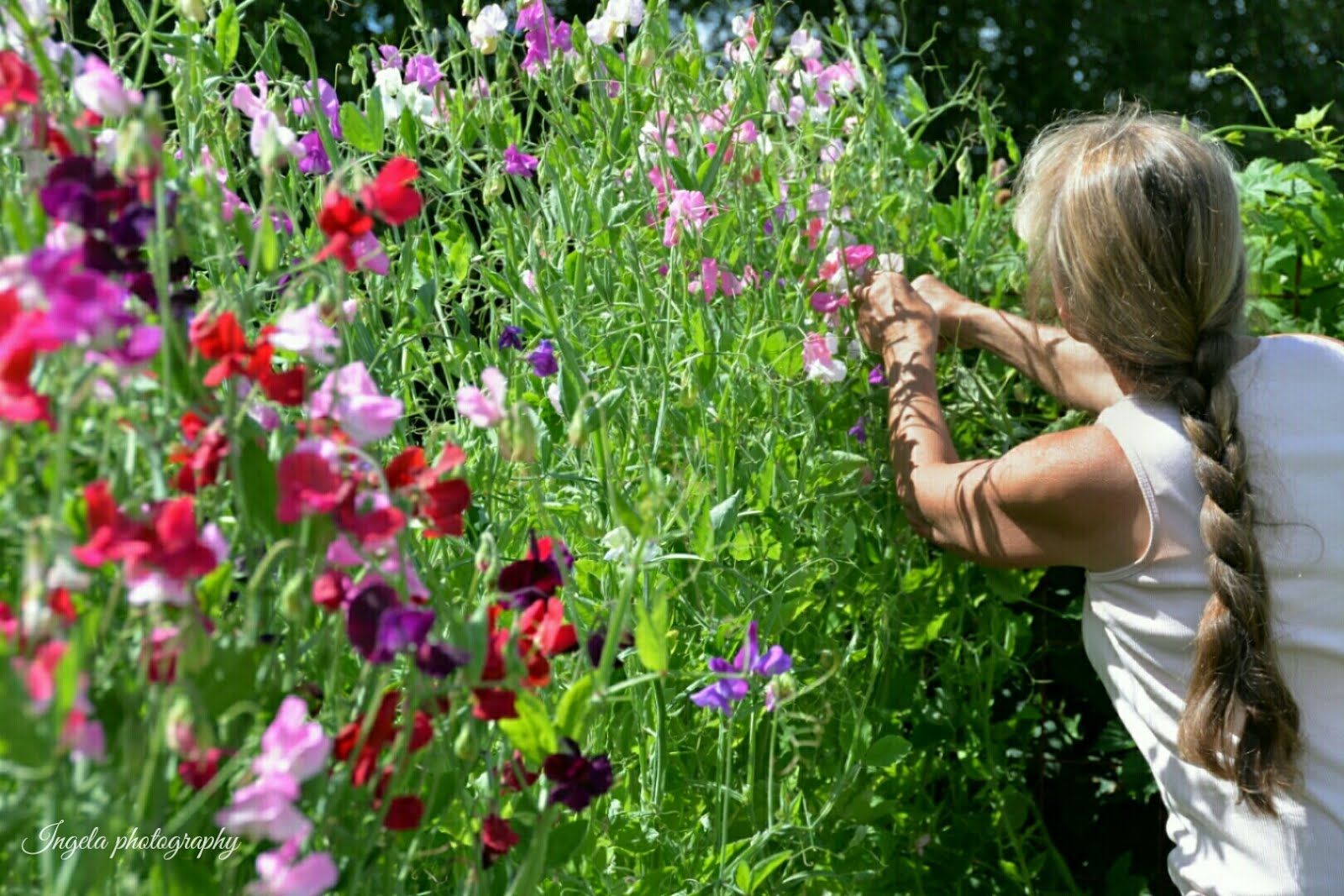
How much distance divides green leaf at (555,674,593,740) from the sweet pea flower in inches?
24.5

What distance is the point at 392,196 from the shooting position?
2.26 ft

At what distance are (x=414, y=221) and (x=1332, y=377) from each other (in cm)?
87

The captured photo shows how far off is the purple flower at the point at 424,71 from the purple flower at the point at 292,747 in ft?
3.04

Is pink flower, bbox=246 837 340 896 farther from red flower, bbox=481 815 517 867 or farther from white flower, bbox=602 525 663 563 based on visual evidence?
white flower, bbox=602 525 663 563


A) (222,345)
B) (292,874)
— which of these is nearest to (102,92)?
(222,345)

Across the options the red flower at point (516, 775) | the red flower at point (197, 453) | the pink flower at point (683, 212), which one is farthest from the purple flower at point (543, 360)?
the red flower at point (197, 453)

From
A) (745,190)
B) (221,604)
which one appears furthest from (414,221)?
(221,604)

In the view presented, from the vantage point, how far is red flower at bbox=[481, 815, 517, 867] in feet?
2.49

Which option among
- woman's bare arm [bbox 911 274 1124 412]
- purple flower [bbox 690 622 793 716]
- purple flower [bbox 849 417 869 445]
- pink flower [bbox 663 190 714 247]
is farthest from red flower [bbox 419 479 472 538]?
woman's bare arm [bbox 911 274 1124 412]

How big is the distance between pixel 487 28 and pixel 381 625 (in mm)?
829

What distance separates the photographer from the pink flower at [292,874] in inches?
22.8

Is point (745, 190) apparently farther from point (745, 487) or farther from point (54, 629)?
point (54, 629)

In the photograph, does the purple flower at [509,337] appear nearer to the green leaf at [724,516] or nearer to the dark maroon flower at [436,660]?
the green leaf at [724,516]

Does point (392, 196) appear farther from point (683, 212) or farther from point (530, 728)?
point (683, 212)
